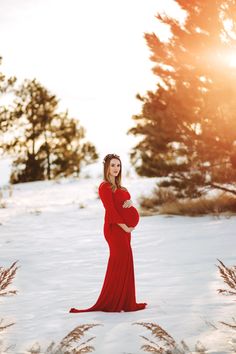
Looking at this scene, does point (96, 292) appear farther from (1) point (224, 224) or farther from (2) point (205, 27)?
(2) point (205, 27)

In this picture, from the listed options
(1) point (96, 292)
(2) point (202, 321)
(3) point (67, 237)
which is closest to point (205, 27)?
(3) point (67, 237)

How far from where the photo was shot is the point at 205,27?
12.5m

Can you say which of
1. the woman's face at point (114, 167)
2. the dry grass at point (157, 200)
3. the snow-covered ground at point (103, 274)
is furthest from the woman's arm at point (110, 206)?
the dry grass at point (157, 200)

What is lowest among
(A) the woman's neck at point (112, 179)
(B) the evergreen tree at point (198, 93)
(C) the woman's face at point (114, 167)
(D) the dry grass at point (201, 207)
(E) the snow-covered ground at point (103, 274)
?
(E) the snow-covered ground at point (103, 274)

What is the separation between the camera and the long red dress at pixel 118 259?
5.43 meters

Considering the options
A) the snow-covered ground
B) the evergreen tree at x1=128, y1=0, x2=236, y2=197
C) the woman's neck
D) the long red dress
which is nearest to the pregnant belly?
the long red dress

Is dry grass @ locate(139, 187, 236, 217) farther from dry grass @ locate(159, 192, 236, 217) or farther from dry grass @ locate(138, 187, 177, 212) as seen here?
dry grass @ locate(138, 187, 177, 212)

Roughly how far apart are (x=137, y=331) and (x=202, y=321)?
2.13 feet

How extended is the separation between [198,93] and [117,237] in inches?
306

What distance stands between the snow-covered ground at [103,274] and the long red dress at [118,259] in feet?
0.51

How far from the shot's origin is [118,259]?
18.0ft

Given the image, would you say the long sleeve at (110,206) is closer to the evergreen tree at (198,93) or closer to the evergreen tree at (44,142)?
the evergreen tree at (198,93)

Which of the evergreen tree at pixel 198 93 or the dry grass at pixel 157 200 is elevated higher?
the evergreen tree at pixel 198 93

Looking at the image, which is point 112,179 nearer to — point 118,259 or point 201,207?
point 118,259
